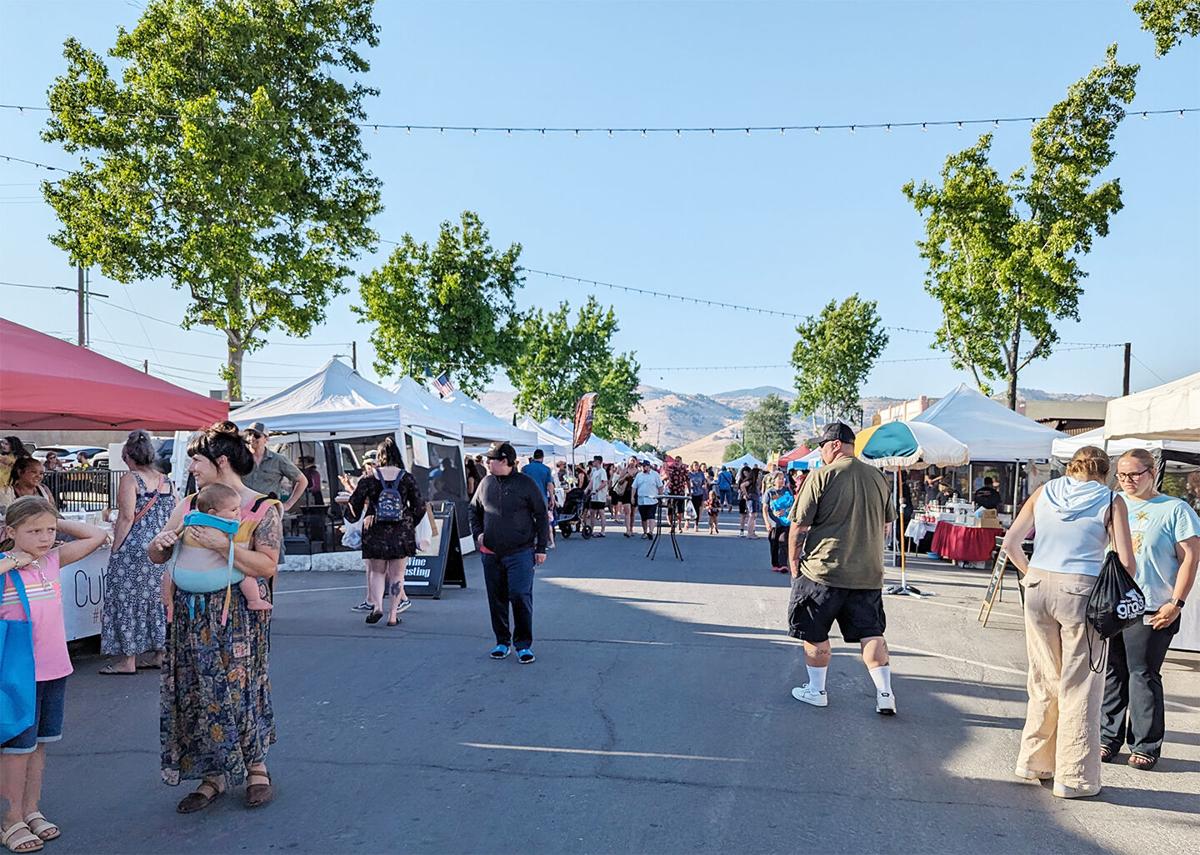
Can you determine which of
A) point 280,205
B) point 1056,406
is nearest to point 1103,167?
point 280,205

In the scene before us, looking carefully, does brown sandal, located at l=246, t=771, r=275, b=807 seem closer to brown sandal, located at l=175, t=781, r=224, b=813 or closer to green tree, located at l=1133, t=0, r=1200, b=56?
brown sandal, located at l=175, t=781, r=224, b=813

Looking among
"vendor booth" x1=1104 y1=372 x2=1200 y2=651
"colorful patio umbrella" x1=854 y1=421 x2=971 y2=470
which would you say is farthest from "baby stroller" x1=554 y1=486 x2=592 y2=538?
"vendor booth" x1=1104 y1=372 x2=1200 y2=651

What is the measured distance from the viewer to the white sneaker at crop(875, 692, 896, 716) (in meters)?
5.96

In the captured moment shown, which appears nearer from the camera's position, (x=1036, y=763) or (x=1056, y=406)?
(x=1036, y=763)

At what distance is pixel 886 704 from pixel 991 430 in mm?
10891

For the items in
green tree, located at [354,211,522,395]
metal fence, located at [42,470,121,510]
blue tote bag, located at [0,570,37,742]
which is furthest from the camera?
green tree, located at [354,211,522,395]

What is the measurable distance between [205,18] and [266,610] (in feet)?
57.0

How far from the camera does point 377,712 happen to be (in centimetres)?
583

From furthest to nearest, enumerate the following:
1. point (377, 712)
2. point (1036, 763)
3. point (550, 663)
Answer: point (550, 663) → point (377, 712) → point (1036, 763)

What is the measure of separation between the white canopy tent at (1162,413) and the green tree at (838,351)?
36520 millimetres

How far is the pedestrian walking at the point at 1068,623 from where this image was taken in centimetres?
455

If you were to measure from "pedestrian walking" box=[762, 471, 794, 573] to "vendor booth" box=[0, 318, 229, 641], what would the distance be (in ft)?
25.9

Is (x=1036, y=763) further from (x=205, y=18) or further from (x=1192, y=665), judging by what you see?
(x=205, y=18)

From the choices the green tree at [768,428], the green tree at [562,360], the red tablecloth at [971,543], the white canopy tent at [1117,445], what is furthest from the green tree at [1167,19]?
the green tree at [768,428]
